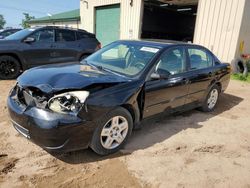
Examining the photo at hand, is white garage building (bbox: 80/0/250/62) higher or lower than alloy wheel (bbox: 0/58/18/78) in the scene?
higher

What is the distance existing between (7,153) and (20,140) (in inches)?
14.6

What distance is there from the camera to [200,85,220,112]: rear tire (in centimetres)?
549

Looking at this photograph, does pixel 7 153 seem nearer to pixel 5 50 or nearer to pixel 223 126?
pixel 223 126

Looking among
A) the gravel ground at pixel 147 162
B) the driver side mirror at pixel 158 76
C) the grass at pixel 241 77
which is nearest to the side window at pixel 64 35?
the gravel ground at pixel 147 162

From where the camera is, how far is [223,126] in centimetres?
489

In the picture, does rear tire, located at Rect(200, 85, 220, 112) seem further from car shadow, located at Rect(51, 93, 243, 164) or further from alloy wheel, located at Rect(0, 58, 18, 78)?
alloy wheel, located at Rect(0, 58, 18, 78)

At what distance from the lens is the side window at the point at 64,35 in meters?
8.30

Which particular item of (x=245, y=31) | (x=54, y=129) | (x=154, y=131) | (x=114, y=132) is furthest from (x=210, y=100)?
(x=245, y=31)

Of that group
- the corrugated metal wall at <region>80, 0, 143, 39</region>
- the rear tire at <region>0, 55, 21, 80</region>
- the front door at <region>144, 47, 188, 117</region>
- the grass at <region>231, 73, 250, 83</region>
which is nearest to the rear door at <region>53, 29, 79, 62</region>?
the rear tire at <region>0, 55, 21, 80</region>

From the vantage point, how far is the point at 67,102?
2.89 meters

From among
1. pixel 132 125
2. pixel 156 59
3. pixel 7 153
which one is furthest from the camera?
pixel 156 59

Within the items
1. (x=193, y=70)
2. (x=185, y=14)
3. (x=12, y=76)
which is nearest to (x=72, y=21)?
(x=185, y=14)

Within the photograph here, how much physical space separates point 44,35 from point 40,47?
48cm

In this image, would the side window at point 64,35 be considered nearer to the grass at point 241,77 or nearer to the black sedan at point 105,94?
the black sedan at point 105,94
